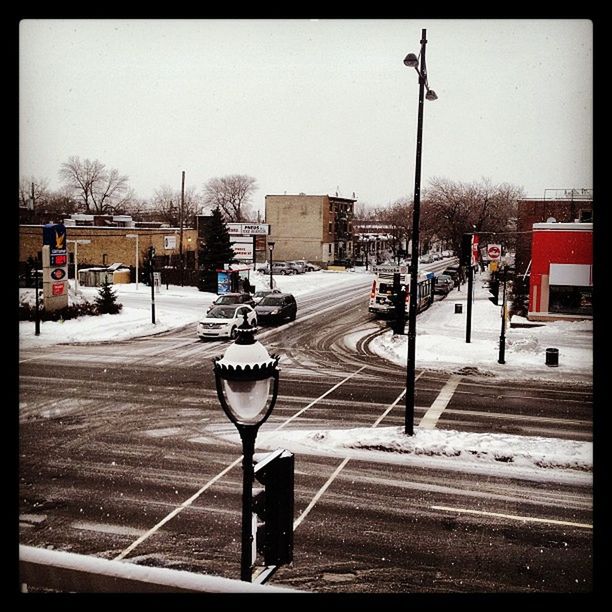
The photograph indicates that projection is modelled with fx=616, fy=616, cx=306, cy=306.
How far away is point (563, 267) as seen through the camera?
19.0 metres

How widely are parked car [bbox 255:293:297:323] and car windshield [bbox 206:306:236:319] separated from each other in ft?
7.48

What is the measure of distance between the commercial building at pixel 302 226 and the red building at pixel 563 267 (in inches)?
1061

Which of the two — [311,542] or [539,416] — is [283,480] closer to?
[311,542]

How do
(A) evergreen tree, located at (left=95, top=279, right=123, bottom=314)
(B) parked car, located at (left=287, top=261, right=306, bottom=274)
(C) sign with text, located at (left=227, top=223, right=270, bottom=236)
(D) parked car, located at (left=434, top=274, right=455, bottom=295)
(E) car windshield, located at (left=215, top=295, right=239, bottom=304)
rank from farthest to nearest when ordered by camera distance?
(B) parked car, located at (left=287, top=261, right=306, bottom=274) < (C) sign with text, located at (left=227, top=223, right=270, bottom=236) < (D) parked car, located at (left=434, top=274, right=455, bottom=295) < (E) car windshield, located at (left=215, top=295, right=239, bottom=304) < (A) evergreen tree, located at (left=95, top=279, right=123, bottom=314)

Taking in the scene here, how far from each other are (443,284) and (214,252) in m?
11.1

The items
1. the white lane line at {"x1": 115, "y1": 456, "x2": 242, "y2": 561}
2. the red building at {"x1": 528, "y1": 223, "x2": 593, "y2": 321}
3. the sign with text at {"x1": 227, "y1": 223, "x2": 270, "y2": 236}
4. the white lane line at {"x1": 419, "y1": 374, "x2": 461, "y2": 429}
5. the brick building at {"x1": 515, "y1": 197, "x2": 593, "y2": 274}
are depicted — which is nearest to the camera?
the white lane line at {"x1": 115, "y1": 456, "x2": 242, "y2": 561}

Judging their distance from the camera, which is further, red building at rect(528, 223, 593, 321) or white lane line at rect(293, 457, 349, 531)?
red building at rect(528, 223, 593, 321)

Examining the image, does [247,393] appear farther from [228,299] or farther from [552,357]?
[228,299]

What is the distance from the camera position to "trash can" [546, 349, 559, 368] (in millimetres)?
15992

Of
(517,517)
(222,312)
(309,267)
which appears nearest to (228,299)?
(222,312)

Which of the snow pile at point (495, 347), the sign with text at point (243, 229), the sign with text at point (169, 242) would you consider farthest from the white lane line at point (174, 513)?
the sign with text at point (243, 229)

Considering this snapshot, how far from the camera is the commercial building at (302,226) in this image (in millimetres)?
45969

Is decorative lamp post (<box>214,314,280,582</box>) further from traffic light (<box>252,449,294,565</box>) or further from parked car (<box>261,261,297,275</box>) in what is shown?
parked car (<box>261,261,297,275</box>)

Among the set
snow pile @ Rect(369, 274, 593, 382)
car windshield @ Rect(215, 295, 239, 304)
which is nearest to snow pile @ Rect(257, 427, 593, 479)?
snow pile @ Rect(369, 274, 593, 382)
